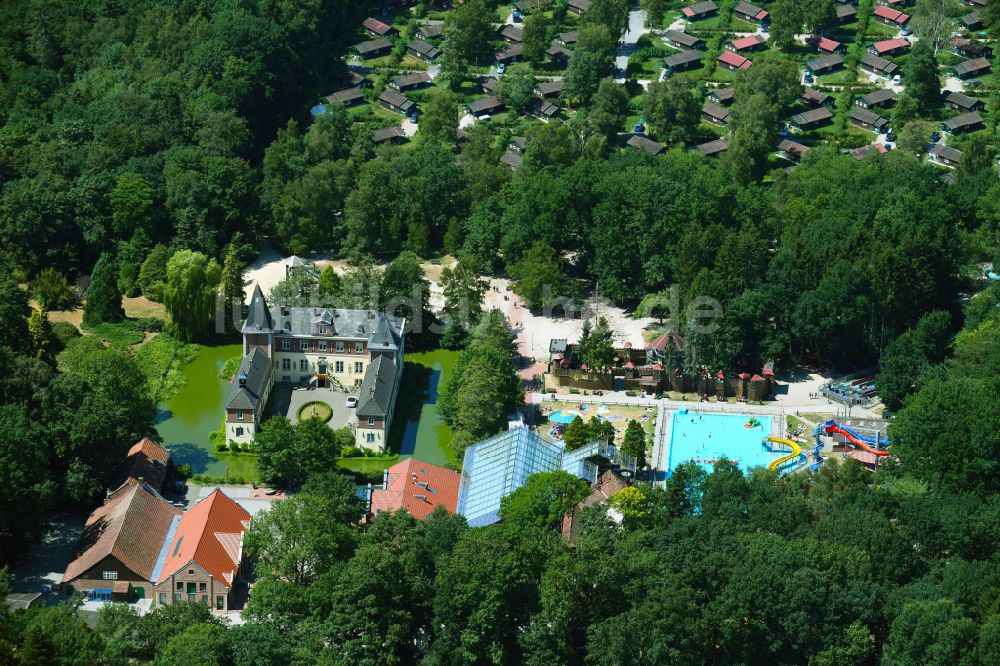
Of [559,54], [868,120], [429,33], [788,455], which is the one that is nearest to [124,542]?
[788,455]

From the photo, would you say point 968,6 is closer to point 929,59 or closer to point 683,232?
point 929,59

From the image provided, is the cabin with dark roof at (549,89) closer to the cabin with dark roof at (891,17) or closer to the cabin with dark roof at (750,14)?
the cabin with dark roof at (750,14)

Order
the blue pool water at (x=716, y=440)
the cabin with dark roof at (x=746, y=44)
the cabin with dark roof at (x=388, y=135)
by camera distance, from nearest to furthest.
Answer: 1. the blue pool water at (x=716, y=440)
2. the cabin with dark roof at (x=388, y=135)
3. the cabin with dark roof at (x=746, y=44)

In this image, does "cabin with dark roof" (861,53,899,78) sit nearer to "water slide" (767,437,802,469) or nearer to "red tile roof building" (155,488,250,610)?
"water slide" (767,437,802,469)

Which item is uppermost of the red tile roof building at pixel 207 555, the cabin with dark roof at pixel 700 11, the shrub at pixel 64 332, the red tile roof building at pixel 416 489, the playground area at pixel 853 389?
the cabin with dark roof at pixel 700 11

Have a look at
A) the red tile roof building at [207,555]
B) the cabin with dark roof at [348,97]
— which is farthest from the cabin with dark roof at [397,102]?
the red tile roof building at [207,555]

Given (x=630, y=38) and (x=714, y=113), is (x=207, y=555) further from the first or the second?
(x=630, y=38)

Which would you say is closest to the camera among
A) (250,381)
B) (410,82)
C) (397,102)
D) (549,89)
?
(250,381)
